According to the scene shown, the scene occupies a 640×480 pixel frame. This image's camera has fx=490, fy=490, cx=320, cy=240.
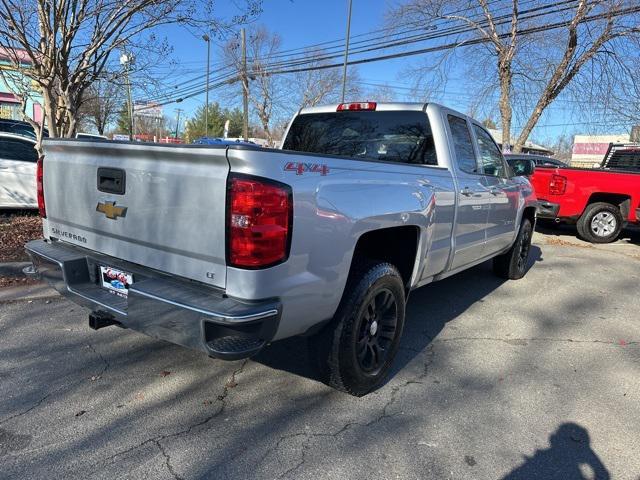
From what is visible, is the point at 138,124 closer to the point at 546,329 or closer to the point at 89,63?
the point at 89,63

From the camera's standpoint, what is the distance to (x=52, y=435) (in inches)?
105

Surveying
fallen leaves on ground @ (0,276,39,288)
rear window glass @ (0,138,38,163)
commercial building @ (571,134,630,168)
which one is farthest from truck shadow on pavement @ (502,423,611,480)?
commercial building @ (571,134,630,168)

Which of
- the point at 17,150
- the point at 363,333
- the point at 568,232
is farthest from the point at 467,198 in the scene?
the point at 568,232

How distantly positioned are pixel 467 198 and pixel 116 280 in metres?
2.91

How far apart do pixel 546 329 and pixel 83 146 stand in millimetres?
4241

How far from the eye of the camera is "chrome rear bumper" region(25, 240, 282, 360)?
2312mm

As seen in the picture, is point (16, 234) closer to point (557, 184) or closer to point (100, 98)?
point (100, 98)

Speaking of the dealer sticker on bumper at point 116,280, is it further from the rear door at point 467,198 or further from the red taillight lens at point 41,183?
the rear door at point 467,198

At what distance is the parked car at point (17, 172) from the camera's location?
7.66 metres

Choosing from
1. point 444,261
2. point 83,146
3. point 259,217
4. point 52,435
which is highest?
point 83,146

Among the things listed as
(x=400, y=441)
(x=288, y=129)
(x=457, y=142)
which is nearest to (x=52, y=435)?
(x=400, y=441)

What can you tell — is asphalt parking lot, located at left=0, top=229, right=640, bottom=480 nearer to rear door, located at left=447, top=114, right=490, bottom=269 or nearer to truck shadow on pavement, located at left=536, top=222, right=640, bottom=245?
rear door, located at left=447, top=114, right=490, bottom=269

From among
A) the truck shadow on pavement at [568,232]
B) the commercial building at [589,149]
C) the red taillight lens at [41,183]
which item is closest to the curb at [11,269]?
the red taillight lens at [41,183]

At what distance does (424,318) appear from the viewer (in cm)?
482
